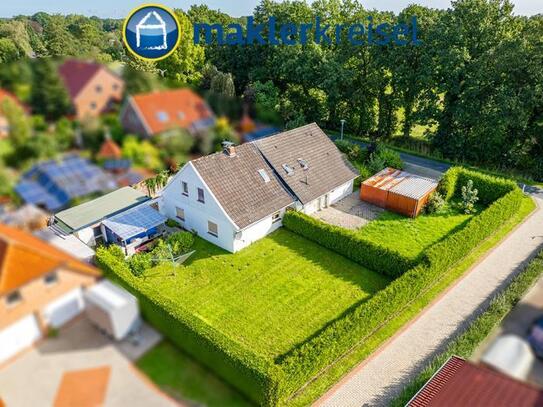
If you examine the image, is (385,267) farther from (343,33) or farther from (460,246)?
(343,33)

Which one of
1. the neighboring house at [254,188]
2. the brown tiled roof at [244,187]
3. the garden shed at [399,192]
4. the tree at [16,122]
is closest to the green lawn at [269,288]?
the neighboring house at [254,188]

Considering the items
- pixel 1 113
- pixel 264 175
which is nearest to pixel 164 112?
pixel 1 113

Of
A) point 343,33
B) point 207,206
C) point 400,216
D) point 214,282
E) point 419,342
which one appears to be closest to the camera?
point 419,342

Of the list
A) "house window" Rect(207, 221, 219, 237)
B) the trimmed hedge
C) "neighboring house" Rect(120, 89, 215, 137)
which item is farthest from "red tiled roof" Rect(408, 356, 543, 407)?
"house window" Rect(207, 221, 219, 237)

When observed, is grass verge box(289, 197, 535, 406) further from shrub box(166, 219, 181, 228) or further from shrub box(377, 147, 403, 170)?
shrub box(166, 219, 181, 228)

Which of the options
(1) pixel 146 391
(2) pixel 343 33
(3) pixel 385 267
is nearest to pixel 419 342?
(3) pixel 385 267
